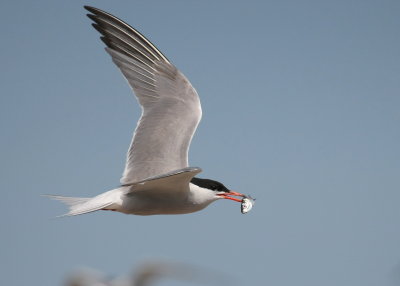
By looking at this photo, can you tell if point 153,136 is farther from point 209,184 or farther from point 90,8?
point 90,8

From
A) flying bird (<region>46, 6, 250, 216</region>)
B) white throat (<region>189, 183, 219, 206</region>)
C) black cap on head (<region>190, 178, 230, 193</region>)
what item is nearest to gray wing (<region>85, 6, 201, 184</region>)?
flying bird (<region>46, 6, 250, 216</region>)

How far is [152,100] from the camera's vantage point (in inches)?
272

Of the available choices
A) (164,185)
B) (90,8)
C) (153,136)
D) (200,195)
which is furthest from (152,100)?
(164,185)

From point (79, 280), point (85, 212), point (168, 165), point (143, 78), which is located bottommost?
point (79, 280)

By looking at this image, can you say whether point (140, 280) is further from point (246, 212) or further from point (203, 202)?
point (246, 212)

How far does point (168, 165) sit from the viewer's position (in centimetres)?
632

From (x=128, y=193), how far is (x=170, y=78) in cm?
185

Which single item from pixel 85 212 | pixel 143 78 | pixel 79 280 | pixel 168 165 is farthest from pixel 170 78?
pixel 79 280

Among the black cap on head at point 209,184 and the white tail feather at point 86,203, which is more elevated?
the black cap on head at point 209,184

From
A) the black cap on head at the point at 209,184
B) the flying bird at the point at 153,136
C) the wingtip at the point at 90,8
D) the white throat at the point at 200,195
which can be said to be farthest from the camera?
the wingtip at the point at 90,8

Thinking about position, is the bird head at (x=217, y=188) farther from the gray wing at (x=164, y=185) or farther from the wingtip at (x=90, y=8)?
the wingtip at (x=90, y=8)

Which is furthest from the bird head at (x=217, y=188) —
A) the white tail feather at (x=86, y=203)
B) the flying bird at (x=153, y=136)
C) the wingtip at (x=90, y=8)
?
the wingtip at (x=90, y=8)

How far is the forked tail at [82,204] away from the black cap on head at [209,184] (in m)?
1.02

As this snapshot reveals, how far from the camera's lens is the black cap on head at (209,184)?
20.5 ft
